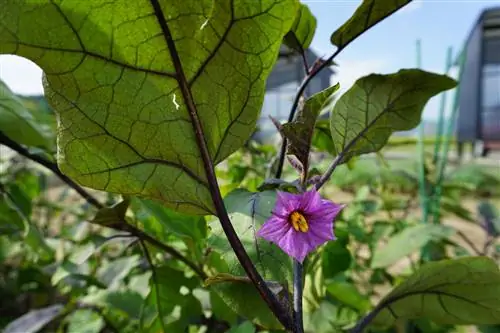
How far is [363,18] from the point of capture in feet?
1.26

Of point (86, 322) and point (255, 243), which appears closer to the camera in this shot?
point (255, 243)

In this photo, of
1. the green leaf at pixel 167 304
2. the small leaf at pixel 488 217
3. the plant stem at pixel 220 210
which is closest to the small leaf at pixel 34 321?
the green leaf at pixel 167 304

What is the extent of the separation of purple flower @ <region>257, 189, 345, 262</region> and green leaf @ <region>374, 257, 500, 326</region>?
0.18 m

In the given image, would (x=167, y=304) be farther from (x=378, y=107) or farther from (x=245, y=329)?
(x=378, y=107)

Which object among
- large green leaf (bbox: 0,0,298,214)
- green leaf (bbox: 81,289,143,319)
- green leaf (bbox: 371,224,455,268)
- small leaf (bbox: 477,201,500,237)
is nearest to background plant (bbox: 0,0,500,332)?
large green leaf (bbox: 0,0,298,214)

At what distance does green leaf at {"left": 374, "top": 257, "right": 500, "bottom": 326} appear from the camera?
474 mm

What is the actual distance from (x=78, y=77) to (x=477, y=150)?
9607 mm

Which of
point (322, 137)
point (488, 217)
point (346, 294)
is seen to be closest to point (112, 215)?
point (322, 137)

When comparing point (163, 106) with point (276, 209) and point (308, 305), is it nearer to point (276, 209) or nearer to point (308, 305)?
point (276, 209)

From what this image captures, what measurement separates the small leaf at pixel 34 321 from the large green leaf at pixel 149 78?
0.43 meters

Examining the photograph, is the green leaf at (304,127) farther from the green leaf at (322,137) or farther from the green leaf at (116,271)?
the green leaf at (116,271)

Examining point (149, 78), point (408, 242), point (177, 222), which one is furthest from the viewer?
point (408, 242)

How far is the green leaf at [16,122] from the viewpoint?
1.85 ft

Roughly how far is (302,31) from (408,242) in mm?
565
